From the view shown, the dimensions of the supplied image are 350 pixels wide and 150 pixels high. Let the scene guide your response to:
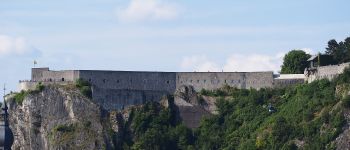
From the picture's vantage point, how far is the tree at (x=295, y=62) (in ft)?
369

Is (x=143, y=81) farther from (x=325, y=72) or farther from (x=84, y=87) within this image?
(x=325, y=72)

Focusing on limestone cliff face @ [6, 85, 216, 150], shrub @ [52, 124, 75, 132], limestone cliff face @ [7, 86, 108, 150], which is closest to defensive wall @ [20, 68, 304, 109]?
limestone cliff face @ [6, 85, 216, 150]

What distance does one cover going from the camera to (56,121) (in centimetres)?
10825

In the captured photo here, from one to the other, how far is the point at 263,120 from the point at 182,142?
6.27 m

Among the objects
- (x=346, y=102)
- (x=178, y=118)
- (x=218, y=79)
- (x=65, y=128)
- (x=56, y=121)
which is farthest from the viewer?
(x=218, y=79)

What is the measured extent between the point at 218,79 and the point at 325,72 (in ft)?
30.7

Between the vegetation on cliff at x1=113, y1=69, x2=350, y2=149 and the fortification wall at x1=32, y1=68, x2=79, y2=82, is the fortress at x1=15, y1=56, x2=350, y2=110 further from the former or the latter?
the vegetation on cliff at x1=113, y1=69, x2=350, y2=149

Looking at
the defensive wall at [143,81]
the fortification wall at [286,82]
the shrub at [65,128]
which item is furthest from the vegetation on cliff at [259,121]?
the shrub at [65,128]

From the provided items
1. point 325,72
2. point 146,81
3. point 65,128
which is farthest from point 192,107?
point 325,72

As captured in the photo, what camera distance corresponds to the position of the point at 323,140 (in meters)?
95.9

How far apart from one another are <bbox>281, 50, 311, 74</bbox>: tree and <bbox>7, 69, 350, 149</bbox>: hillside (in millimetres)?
6013

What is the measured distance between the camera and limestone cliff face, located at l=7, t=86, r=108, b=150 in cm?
10594

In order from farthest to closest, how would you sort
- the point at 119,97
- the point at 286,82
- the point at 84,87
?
the point at 286,82 < the point at 119,97 < the point at 84,87

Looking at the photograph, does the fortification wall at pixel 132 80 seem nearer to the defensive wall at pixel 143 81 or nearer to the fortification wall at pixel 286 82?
the defensive wall at pixel 143 81
